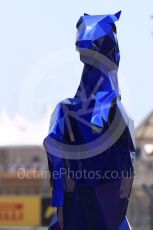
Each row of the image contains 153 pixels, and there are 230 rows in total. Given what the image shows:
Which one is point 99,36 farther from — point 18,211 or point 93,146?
point 18,211

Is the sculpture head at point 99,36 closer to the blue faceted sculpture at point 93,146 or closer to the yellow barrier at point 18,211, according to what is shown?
the blue faceted sculpture at point 93,146

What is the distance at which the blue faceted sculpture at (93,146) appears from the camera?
266 inches

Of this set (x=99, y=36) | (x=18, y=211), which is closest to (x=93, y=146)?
(x=99, y=36)

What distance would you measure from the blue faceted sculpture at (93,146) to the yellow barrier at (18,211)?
10.8m

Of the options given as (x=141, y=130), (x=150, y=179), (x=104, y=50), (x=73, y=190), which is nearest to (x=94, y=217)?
(x=73, y=190)

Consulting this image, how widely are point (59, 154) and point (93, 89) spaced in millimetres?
565

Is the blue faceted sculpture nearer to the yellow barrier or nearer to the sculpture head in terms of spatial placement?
the sculpture head

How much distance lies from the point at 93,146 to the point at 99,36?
83cm

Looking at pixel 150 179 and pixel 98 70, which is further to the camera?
pixel 150 179

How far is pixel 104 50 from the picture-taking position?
6867mm

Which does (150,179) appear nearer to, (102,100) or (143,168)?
(143,168)

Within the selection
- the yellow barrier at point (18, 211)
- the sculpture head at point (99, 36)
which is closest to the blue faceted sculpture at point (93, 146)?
the sculpture head at point (99, 36)

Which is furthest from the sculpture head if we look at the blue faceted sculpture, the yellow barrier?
the yellow barrier

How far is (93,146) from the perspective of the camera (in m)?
6.76
